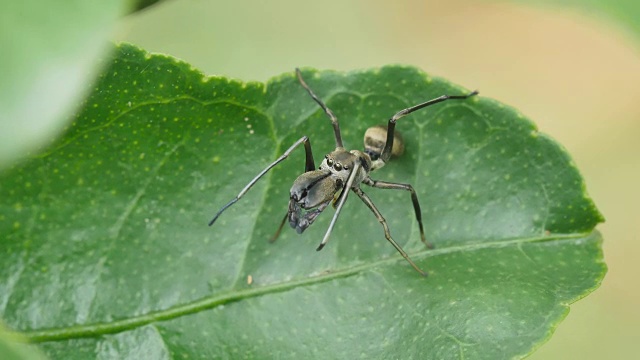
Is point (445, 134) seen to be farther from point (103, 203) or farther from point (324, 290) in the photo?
point (103, 203)

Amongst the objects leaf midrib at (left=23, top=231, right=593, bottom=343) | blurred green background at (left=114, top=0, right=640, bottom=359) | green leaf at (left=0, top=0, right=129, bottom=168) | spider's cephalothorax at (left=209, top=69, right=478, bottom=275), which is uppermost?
green leaf at (left=0, top=0, right=129, bottom=168)

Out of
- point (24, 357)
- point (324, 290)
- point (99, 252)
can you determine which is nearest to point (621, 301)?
point (324, 290)

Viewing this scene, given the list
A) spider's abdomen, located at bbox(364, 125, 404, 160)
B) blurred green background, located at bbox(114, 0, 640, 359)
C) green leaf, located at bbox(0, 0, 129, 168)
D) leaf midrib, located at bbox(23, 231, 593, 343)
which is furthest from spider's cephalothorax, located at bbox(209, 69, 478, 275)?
blurred green background, located at bbox(114, 0, 640, 359)

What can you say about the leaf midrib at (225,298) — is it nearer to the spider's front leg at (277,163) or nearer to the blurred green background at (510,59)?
the spider's front leg at (277,163)

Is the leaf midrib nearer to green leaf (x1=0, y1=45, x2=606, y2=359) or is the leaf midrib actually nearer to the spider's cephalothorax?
green leaf (x1=0, y1=45, x2=606, y2=359)

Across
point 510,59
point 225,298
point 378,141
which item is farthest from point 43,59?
point 510,59

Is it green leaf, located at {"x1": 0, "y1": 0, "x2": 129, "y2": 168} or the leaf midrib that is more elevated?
green leaf, located at {"x1": 0, "y1": 0, "x2": 129, "y2": 168}
